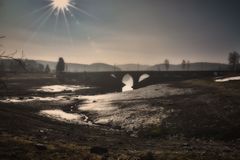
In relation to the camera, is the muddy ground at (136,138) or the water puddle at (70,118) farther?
the water puddle at (70,118)

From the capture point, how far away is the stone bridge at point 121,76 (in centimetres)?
14889

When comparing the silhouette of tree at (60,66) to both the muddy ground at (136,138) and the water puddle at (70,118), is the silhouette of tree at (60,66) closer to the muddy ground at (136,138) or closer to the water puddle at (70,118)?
the water puddle at (70,118)

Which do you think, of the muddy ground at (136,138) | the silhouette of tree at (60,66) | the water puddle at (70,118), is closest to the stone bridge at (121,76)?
the silhouette of tree at (60,66)

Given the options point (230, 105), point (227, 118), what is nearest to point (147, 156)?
point (227, 118)

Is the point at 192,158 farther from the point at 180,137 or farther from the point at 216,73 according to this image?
the point at 216,73

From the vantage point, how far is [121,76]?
180 metres

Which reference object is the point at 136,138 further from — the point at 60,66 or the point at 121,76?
the point at 60,66

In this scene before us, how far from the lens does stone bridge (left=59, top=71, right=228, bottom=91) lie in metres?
149

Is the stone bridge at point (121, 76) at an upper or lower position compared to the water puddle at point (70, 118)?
upper

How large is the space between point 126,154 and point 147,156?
1277 mm

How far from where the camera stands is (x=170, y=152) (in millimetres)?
16297

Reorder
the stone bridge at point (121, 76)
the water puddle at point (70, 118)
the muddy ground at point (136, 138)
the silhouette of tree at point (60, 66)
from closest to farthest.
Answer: the muddy ground at point (136, 138), the water puddle at point (70, 118), the stone bridge at point (121, 76), the silhouette of tree at point (60, 66)

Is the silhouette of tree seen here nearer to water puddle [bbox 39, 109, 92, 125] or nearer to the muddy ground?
water puddle [bbox 39, 109, 92, 125]

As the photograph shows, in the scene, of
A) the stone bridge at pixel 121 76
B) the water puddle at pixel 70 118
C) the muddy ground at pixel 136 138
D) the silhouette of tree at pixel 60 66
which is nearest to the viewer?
the muddy ground at pixel 136 138
